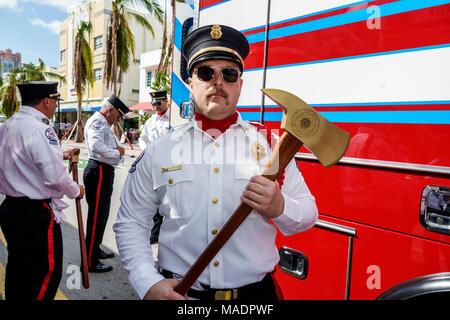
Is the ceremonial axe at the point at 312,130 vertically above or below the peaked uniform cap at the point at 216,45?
below

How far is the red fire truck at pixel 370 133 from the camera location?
1183 millimetres

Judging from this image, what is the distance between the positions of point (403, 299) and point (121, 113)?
140 inches

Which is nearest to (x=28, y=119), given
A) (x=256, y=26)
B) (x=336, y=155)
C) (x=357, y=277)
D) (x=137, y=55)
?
(x=256, y=26)

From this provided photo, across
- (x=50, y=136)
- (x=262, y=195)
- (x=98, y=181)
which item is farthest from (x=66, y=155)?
(x=262, y=195)

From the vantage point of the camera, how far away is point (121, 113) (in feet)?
12.7

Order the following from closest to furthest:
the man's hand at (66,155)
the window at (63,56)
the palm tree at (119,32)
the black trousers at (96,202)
Result: the man's hand at (66,155)
the black trousers at (96,202)
the palm tree at (119,32)
the window at (63,56)

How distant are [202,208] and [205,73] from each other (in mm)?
578

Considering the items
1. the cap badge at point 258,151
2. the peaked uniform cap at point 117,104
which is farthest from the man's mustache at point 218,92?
the peaked uniform cap at point 117,104

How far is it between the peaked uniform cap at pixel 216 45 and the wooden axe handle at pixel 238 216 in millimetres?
493

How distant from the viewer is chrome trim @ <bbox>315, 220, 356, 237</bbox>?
1.41m

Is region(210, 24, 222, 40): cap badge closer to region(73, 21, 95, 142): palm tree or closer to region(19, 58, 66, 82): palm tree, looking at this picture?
region(73, 21, 95, 142): palm tree

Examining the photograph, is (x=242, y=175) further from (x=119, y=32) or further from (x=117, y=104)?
(x=119, y=32)

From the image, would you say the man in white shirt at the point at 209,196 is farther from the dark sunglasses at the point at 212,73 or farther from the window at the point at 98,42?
the window at the point at 98,42
